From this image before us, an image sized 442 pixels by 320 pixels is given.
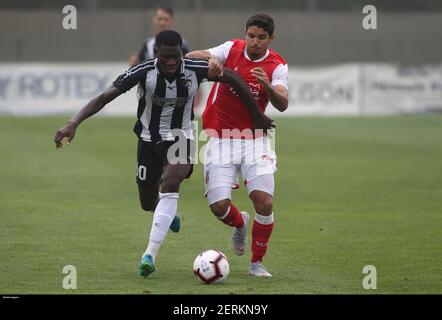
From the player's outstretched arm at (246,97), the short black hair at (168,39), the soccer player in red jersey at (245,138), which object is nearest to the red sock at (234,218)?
the soccer player in red jersey at (245,138)

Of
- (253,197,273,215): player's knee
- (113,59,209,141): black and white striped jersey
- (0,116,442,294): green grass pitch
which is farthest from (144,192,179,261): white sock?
(253,197,273,215): player's knee

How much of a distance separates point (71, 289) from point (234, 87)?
2313mm

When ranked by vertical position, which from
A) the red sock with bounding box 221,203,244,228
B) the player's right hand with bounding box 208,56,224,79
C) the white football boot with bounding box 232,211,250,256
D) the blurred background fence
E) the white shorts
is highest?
the blurred background fence

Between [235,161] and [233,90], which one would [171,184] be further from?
[233,90]

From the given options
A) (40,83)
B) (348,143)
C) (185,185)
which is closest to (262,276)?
(185,185)

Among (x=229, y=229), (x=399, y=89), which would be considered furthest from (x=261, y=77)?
(x=399, y=89)

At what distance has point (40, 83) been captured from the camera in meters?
34.1

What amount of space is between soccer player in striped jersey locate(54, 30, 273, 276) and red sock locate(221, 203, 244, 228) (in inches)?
22.1

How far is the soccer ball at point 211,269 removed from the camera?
8.54 m

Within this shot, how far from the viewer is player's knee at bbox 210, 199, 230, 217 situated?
9.28 metres

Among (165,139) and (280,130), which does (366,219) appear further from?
(280,130)

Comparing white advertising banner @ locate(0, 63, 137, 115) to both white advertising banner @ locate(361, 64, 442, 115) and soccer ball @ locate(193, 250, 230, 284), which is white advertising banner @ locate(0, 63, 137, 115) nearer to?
white advertising banner @ locate(361, 64, 442, 115)
